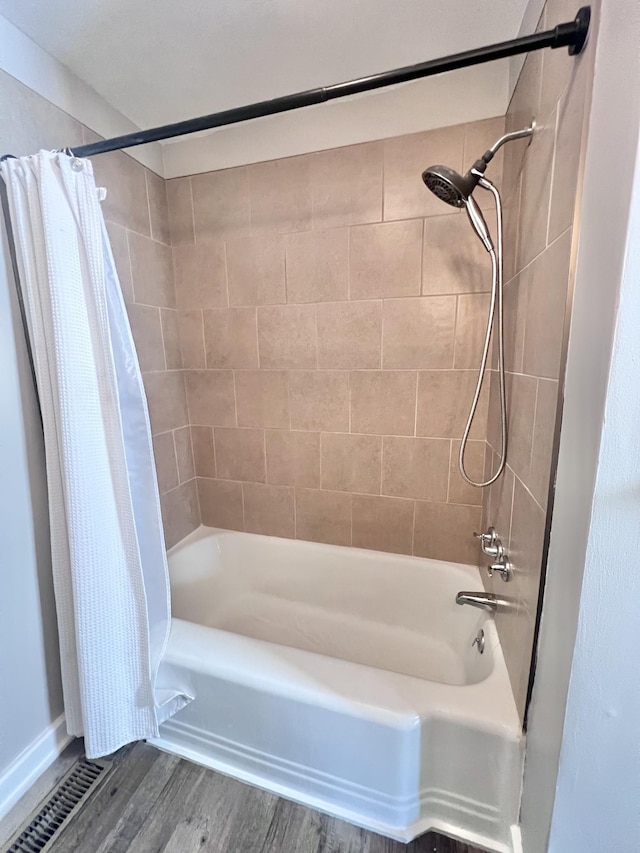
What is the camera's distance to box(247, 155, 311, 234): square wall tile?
4.95 feet

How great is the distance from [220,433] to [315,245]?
3.24 feet

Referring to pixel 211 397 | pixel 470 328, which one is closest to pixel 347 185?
pixel 470 328

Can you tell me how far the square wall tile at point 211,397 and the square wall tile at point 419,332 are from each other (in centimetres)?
77

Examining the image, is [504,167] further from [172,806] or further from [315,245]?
[172,806]

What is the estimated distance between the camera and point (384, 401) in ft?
5.13

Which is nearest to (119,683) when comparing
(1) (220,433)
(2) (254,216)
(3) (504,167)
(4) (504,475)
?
(1) (220,433)

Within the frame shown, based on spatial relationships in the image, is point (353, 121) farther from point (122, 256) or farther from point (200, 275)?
point (122, 256)

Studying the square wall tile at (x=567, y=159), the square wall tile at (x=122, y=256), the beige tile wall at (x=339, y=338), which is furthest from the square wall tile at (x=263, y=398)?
the square wall tile at (x=567, y=159)

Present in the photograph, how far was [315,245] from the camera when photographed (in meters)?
1.53

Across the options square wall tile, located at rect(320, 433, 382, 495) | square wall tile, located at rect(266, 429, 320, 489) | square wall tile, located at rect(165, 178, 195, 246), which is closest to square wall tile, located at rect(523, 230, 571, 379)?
square wall tile, located at rect(320, 433, 382, 495)

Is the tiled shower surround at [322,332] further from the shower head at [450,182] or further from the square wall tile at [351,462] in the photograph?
the shower head at [450,182]

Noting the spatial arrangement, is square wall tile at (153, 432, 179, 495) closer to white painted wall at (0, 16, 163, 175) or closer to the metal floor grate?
the metal floor grate

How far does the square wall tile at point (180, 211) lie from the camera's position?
165 centimetres

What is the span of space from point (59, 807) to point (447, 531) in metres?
1.58
